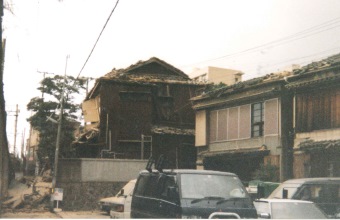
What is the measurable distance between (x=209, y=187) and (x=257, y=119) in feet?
34.6

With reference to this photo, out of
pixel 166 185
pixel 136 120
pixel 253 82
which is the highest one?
pixel 253 82

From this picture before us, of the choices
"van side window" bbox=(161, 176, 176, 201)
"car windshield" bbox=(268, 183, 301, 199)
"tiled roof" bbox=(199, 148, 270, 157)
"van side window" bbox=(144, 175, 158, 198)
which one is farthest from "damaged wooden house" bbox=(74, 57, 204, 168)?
"van side window" bbox=(161, 176, 176, 201)

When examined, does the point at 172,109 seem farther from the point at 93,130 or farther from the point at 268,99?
the point at 268,99

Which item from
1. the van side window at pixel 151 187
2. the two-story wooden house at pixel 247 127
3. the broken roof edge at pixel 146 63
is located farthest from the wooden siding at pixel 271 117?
the broken roof edge at pixel 146 63

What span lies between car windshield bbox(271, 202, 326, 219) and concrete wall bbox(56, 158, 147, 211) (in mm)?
12085

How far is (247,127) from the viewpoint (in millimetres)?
17266

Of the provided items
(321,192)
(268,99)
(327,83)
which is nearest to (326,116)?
(327,83)

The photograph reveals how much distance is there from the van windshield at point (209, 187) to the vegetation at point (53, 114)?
9.38m

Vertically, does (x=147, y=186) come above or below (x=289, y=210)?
above

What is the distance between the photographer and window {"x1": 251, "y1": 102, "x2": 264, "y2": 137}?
16547 millimetres

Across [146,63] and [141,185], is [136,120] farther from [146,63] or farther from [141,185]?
[141,185]

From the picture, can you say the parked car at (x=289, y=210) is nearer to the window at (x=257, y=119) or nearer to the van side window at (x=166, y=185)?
the van side window at (x=166, y=185)

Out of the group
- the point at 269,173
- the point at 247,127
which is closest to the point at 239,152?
the point at 247,127

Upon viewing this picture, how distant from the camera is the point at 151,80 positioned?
24.9 m
